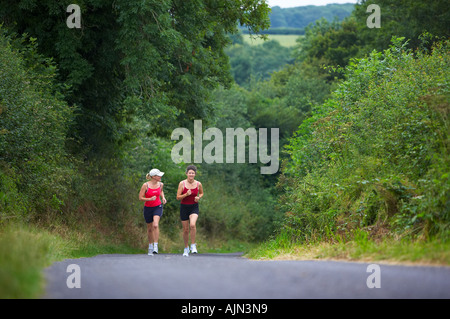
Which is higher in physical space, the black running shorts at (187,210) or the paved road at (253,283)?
the paved road at (253,283)

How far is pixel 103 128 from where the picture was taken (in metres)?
23.3

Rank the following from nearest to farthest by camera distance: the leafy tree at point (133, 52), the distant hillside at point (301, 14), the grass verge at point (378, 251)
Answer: the grass verge at point (378, 251) → the leafy tree at point (133, 52) → the distant hillside at point (301, 14)

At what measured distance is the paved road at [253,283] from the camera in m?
6.14

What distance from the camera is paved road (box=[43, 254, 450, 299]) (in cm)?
614

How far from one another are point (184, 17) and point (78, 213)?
767 centimetres

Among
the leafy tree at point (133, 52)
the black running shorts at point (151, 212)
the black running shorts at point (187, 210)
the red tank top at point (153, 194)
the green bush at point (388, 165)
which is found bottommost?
the black running shorts at point (151, 212)

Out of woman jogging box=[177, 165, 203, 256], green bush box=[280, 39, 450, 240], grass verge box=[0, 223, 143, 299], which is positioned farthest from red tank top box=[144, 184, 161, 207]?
green bush box=[280, 39, 450, 240]

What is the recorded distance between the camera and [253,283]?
22.4 ft

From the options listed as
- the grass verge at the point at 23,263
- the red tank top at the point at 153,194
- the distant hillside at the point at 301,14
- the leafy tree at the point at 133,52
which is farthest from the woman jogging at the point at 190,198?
the distant hillside at the point at 301,14

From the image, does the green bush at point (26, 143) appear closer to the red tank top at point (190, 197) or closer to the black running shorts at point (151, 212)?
the black running shorts at point (151, 212)

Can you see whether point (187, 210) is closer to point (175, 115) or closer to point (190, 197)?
point (190, 197)

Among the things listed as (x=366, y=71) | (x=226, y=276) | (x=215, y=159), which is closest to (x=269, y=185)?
(x=215, y=159)

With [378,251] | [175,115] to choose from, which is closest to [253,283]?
[378,251]
